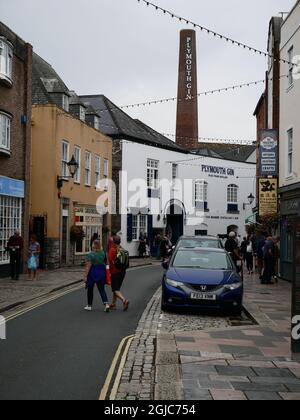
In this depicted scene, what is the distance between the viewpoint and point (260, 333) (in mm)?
9812

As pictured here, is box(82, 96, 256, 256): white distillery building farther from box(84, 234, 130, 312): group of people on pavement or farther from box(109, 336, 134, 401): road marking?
box(109, 336, 134, 401): road marking

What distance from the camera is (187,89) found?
55469 millimetres

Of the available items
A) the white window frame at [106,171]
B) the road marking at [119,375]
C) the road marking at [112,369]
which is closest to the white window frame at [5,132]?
the road marking at [112,369]

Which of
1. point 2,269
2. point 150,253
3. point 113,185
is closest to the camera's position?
point 2,269

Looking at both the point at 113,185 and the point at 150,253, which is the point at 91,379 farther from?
the point at 150,253

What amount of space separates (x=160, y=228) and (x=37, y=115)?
17.1 m

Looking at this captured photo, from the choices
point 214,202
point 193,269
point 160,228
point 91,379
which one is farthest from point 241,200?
point 91,379

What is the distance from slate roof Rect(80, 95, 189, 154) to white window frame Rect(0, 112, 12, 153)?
17.0 meters

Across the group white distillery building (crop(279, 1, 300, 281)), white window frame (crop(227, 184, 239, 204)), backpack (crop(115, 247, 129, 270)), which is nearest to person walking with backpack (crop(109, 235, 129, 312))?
backpack (crop(115, 247, 129, 270))

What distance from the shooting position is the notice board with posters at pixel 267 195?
2316 cm

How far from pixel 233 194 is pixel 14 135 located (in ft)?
99.1

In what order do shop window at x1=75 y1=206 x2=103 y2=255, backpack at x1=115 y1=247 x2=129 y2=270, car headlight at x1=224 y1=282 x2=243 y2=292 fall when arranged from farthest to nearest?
shop window at x1=75 y1=206 x2=103 y2=255 < backpack at x1=115 y1=247 x2=129 y2=270 < car headlight at x1=224 y1=282 x2=243 y2=292

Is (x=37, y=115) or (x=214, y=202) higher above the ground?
(x=37, y=115)

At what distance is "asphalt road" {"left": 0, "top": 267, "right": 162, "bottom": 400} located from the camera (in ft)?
20.4
